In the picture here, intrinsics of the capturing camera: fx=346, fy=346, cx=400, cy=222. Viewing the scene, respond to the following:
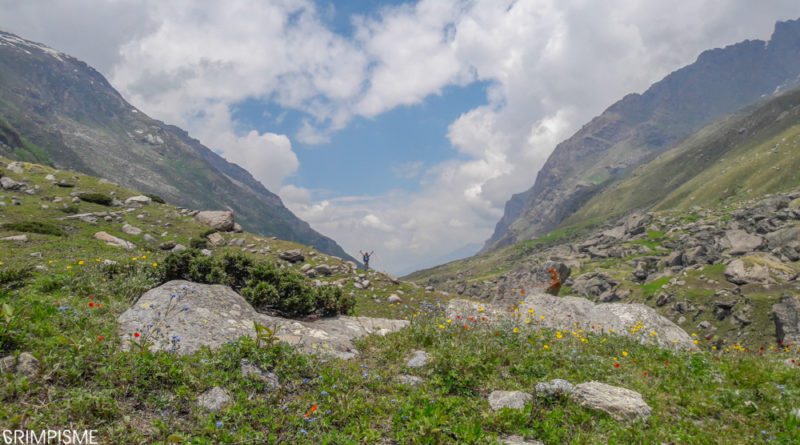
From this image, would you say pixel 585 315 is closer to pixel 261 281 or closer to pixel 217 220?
pixel 261 281

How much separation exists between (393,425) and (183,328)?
221 inches

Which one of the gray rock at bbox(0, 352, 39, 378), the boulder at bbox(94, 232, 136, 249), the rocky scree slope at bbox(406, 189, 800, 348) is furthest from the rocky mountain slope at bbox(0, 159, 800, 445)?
the boulder at bbox(94, 232, 136, 249)

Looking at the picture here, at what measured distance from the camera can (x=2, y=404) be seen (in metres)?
4.35

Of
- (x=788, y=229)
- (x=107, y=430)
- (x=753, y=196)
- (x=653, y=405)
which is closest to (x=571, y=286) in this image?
(x=788, y=229)

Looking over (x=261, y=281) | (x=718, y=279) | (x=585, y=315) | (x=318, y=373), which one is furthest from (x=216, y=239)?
(x=718, y=279)

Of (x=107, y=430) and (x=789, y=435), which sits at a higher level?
(x=107, y=430)

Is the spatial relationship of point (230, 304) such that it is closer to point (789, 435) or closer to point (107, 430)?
point (107, 430)

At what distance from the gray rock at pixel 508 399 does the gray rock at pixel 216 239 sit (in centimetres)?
3085

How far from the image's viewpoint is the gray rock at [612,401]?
635cm

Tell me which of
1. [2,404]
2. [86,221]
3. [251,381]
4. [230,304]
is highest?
[86,221]

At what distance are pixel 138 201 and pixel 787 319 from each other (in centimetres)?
6106

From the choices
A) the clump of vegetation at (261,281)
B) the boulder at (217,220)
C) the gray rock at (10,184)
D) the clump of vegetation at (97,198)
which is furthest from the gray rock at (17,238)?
the gray rock at (10,184)

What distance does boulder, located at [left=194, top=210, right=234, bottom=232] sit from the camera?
118 ft

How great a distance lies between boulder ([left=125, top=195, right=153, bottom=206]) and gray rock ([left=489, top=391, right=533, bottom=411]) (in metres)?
43.4
